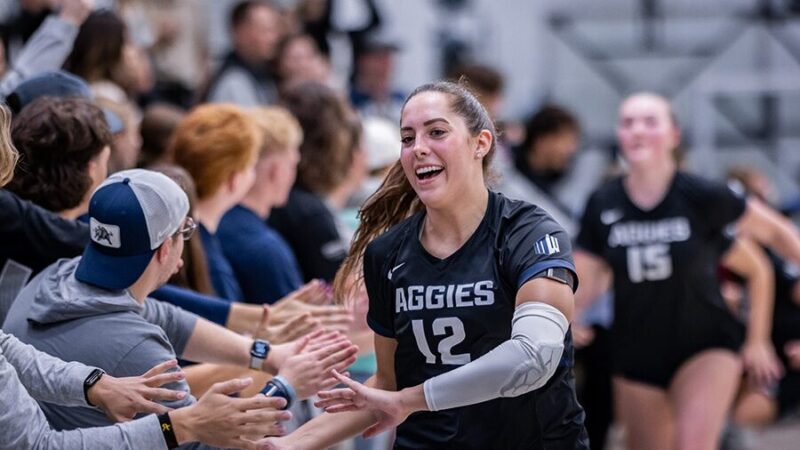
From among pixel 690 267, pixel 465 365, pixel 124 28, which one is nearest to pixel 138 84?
pixel 124 28

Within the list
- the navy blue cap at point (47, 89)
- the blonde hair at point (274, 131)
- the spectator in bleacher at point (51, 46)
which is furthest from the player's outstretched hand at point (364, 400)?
the spectator in bleacher at point (51, 46)

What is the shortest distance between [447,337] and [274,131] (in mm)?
2187

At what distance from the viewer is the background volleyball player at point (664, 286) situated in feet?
23.1

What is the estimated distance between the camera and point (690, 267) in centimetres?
705

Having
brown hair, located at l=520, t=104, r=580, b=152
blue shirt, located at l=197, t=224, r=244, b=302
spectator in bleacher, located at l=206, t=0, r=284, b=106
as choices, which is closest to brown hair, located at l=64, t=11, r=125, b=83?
blue shirt, located at l=197, t=224, r=244, b=302

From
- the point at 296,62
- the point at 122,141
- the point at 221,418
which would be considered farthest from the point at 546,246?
the point at 296,62

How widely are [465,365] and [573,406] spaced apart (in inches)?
18.7

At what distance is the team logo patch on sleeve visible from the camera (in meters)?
3.93

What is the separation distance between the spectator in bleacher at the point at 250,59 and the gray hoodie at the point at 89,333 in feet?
14.8

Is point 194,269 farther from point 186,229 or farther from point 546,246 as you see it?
point 546,246

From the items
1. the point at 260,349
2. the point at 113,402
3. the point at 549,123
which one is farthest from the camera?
the point at 549,123

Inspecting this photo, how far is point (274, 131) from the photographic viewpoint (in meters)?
6.02

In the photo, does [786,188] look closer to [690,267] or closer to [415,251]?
[690,267]

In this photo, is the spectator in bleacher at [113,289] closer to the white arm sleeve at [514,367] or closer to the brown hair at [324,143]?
the white arm sleeve at [514,367]
